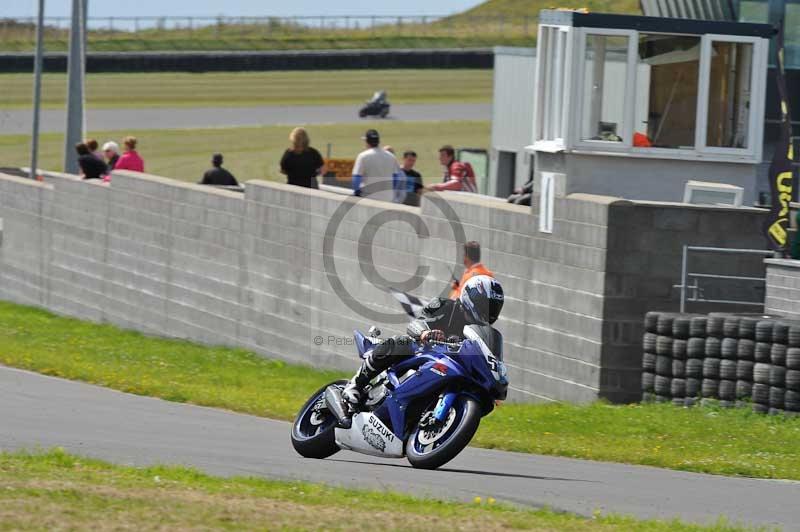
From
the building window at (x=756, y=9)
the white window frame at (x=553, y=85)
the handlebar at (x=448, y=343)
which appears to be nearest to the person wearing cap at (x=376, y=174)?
the white window frame at (x=553, y=85)

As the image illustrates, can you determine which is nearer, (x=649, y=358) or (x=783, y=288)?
(x=783, y=288)

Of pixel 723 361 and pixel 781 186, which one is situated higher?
pixel 781 186

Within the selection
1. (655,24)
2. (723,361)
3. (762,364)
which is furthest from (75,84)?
(762,364)

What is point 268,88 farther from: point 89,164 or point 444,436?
point 444,436

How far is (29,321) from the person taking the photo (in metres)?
25.7

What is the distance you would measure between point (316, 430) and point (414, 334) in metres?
1.46

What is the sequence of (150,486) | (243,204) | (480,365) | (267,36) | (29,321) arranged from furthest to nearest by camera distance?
(267,36) < (29,321) < (243,204) < (480,365) < (150,486)

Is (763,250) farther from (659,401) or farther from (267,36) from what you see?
(267,36)

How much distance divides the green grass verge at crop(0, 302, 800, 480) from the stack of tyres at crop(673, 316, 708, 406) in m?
0.25

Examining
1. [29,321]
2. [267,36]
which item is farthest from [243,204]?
[267,36]

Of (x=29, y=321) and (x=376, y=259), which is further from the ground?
(x=376, y=259)

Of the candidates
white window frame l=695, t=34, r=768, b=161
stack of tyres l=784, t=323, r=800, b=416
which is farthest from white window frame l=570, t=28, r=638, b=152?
stack of tyres l=784, t=323, r=800, b=416

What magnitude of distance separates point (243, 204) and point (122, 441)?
1055cm

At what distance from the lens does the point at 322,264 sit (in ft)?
68.3
